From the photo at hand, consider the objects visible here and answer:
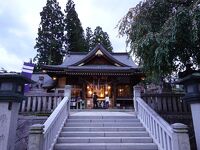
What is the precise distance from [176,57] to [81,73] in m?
10.8

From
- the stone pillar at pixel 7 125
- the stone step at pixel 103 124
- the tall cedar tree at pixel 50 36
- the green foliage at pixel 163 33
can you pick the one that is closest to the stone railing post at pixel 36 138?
the stone pillar at pixel 7 125

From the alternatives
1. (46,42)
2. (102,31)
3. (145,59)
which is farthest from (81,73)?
(102,31)

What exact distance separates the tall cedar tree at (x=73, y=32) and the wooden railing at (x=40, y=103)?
3120 cm

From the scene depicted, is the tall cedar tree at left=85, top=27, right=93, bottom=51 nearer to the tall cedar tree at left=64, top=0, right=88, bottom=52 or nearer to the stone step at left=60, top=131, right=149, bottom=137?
the tall cedar tree at left=64, top=0, right=88, bottom=52

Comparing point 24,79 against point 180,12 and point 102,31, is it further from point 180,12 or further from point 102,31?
point 102,31

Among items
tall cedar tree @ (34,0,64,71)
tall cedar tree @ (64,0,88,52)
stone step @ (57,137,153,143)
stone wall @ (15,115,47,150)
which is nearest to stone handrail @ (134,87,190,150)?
stone step @ (57,137,153,143)

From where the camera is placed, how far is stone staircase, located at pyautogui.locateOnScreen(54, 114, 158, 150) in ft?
18.7

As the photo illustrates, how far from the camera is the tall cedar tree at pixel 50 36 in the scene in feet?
117

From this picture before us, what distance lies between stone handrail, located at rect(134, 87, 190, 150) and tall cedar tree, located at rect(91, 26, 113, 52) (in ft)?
121

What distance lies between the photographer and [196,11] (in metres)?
5.22

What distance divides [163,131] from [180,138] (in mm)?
792

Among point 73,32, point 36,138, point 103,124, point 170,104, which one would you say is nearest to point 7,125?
point 36,138

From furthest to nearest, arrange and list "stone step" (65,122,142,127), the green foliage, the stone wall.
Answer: "stone step" (65,122,142,127)
the stone wall
the green foliage

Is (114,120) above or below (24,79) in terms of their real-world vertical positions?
below
